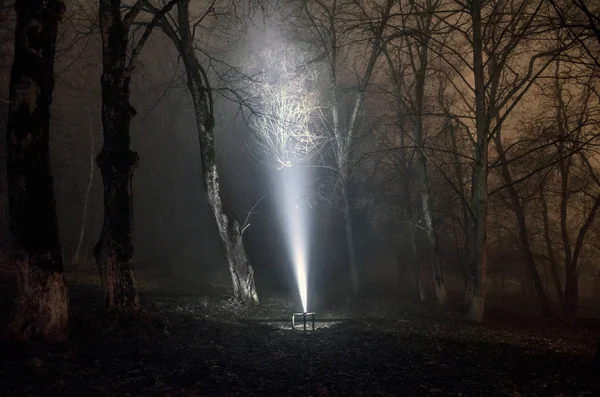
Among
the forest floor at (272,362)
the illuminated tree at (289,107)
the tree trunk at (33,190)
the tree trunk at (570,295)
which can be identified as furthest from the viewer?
the tree trunk at (570,295)

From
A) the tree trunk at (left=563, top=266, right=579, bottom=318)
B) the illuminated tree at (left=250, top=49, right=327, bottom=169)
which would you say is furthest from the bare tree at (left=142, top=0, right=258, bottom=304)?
the tree trunk at (left=563, top=266, right=579, bottom=318)

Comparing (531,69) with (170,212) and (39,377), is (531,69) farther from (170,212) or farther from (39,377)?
(170,212)

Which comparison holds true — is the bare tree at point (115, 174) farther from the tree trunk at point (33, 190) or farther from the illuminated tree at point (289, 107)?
the illuminated tree at point (289, 107)

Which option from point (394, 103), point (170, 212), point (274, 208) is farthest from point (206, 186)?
point (170, 212)

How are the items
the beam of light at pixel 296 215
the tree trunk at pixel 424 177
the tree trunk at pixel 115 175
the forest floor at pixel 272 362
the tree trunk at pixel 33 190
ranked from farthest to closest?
the beam of light at pixel 296 215 < the tree trunk at pixel 424 177 < the tree trunk at pixel 115 175 < the tree trunk at pixel 33 190 < the forest floor at pixel 272 362

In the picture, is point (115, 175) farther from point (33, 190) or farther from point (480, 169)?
point (480, 169)

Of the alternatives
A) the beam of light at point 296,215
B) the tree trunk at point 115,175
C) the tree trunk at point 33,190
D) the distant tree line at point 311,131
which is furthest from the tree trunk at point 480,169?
the tree trunk at point 33,190

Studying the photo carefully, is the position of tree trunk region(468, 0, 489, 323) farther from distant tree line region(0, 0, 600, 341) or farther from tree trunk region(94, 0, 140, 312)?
tree trunk region(94, 0, 140, 312)

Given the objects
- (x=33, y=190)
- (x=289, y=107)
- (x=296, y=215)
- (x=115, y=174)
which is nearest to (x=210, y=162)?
(x=115, y=174)

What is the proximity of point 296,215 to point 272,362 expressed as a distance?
59.8 ft

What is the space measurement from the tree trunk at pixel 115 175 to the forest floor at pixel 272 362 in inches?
22.5

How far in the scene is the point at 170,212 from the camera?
3416 cm

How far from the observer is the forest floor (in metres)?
5.31

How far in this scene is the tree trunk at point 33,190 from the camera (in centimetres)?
604
